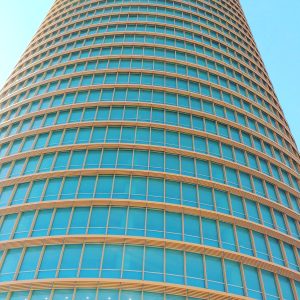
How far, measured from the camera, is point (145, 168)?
106ft

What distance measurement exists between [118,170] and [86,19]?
26395 millimetres

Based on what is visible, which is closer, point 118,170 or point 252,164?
point 118,170

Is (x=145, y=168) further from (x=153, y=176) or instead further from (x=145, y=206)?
(x=145, y=206)

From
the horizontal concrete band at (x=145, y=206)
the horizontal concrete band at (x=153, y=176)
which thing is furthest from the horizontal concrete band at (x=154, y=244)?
the horizontal concrete band at (x=153, y=176)

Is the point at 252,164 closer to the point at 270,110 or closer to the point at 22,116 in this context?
the point at 270,110

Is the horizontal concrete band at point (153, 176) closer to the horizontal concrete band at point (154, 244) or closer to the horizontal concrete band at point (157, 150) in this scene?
the horizontal concrete band at point (157, 150)

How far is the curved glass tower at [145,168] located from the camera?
87.7 feet

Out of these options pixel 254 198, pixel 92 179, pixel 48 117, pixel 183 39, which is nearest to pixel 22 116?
pixel 48 117

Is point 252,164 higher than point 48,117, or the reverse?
point 48,117

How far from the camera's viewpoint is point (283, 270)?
94.9 feet

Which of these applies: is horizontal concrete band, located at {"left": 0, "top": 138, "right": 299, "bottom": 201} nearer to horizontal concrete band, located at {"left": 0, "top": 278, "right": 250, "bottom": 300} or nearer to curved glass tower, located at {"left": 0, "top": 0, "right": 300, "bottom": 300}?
curved glass tower, located at {"left": 0, "top": 0, "right": 300, "bottom": 300}

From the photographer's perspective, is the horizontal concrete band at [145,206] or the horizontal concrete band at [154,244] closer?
the horizontal concrete band at [154,244]

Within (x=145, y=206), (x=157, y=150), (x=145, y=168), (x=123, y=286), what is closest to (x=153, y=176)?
(x=145, y=168)

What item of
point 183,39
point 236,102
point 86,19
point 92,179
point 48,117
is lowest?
point 92,179
